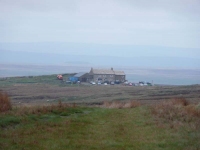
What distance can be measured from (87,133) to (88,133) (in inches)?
1.1

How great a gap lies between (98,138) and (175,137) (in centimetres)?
197

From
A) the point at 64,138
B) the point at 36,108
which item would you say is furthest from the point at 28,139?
the point at 36,108

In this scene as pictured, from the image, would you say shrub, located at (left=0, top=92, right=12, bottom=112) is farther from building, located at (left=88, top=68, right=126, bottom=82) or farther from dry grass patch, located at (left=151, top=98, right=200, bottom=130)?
building, located at (left=88, top=68, right=126, bottom=82)

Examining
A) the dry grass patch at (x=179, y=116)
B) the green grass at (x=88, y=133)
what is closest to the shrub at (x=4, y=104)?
the green grass at (x=88, y=133)

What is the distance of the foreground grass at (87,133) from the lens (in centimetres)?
964

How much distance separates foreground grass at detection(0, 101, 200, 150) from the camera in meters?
9.64

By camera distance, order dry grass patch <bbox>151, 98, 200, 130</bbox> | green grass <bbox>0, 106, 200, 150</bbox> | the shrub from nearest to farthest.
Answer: green grass <bbox>0, 106, 200, 150</bbox> → dry grass patch <bbox>151, 98, 200, 130</bbox> → the shrub

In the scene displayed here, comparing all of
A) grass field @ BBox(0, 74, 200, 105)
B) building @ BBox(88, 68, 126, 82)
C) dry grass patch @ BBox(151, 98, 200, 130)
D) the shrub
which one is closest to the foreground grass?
dry grass patch @ BBox(151, 98, 200, 130)

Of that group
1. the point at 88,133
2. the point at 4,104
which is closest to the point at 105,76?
the point at 4,104

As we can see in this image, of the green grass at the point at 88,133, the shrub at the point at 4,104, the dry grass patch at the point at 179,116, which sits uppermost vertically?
the shrub at the point at 4,104

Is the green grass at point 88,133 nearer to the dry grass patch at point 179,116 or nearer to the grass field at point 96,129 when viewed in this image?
the grass field at point 96,129

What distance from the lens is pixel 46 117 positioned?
14250mm

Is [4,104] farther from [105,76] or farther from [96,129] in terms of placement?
[105,76]

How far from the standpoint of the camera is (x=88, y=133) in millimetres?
11406
